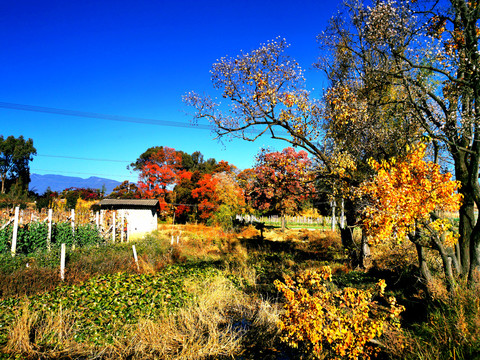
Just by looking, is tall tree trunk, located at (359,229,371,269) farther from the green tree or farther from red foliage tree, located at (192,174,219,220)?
the green tree

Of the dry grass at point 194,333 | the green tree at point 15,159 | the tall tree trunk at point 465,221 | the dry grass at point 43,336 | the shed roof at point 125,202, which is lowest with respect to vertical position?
the dry grass at point 194,333

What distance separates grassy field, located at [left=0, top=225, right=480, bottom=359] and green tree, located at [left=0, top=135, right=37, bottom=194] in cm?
4282

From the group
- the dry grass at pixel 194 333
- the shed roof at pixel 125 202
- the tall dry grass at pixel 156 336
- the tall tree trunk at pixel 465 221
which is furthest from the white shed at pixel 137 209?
the tall tree trunk at pixel 465 221

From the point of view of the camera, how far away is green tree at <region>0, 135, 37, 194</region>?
43625 mm

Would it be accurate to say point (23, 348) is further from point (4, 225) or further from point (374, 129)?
point (374, 129)

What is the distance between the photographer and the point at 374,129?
9.48 metres

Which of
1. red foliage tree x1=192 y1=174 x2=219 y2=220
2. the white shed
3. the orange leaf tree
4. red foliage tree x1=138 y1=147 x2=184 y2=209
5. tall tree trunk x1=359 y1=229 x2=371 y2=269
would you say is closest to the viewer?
the orange leaf tree

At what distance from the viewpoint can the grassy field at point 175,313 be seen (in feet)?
17.4

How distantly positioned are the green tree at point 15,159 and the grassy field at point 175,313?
4282cm

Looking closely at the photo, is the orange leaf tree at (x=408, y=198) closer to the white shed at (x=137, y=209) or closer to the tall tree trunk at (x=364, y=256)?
the tall tree trunk at (x=364, y=256)

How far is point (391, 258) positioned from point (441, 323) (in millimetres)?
6444

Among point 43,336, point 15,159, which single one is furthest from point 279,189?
point 15,159

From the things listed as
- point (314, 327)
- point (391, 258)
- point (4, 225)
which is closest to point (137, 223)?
point (4, 225)

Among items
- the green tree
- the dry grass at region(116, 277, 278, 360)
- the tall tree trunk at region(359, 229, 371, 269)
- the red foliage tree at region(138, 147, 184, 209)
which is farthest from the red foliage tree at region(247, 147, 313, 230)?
the green tree
